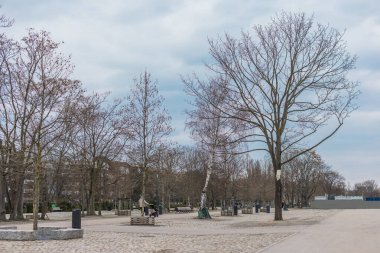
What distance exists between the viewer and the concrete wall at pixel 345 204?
317ft

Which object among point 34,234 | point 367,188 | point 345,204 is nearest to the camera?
point 34,234

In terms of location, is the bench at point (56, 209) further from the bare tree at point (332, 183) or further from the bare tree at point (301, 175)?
the bare tree at point (332, 183)

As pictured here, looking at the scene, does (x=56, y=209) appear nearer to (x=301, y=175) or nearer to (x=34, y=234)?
(x=301, y=175)

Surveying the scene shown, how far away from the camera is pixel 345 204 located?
325 feet

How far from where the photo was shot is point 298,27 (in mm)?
32625

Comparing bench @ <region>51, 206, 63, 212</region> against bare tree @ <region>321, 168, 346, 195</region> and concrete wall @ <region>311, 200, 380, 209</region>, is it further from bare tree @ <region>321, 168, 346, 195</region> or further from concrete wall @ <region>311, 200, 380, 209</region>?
bare tree @ <region>321, 168, 346, 195</region>

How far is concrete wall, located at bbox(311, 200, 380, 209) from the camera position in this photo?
3806 inches

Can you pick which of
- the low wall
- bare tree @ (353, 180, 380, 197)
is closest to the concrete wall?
bare tree @ (353, 180, 380, 197)

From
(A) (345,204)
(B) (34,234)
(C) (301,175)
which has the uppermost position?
(C) (301,175)

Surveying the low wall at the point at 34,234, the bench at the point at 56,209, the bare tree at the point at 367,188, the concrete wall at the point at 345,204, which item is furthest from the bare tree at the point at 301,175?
the low wall at the point at 34,234

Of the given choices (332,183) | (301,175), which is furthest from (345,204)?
(332,183)

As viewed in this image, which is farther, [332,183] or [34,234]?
[332,183]

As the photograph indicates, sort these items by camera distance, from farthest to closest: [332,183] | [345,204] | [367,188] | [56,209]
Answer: [367,188]
[332,183]
[345,204]
[56,209]

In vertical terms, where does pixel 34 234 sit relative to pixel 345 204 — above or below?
above
